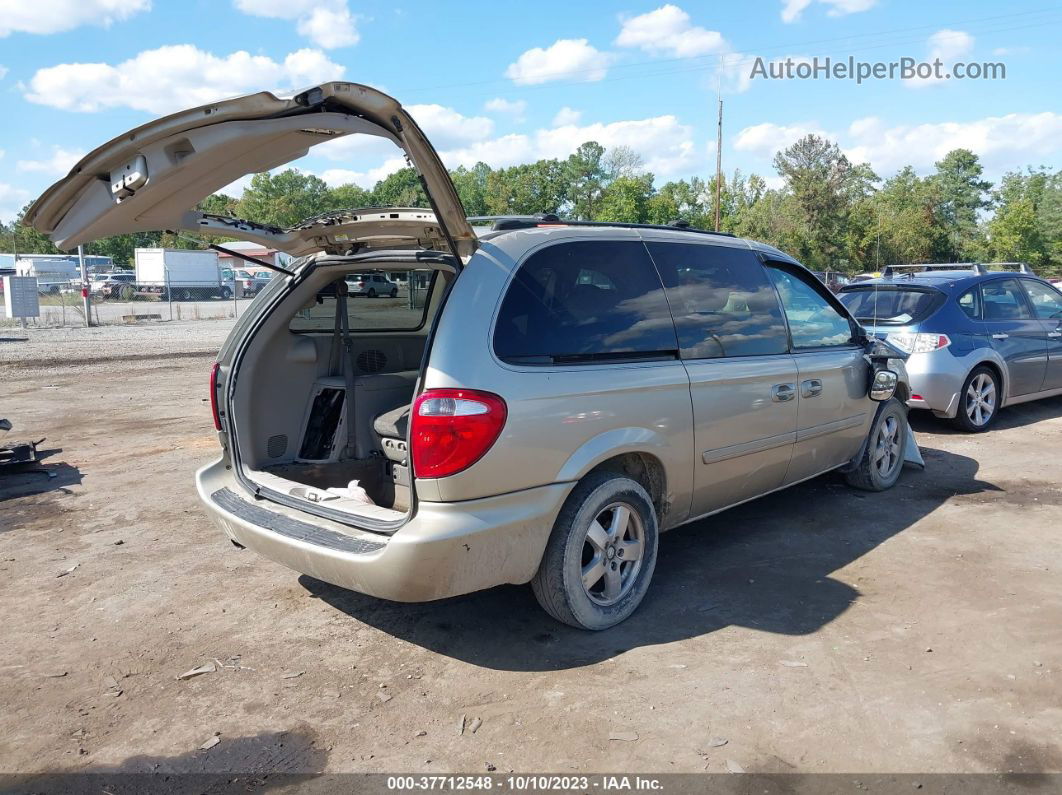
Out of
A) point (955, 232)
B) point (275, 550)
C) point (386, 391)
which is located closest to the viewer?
point (275, 550)

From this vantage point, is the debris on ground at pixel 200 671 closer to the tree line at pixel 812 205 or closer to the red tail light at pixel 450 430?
the red tail light at pixel 450 430

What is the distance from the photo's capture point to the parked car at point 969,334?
7.82m

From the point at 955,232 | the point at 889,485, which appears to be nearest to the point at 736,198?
the point at 955,232

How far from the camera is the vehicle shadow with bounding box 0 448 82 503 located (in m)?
6.30

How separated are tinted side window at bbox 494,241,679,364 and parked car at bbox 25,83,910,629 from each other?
1 centimetres

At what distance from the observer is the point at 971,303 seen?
8172 mm

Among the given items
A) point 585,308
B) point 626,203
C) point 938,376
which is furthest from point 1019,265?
point 626,203

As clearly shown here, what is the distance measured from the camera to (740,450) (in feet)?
14.5

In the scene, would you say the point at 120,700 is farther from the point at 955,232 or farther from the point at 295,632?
the point at 955,232

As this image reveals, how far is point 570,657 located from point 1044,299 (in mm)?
8206

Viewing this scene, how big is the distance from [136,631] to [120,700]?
2.18ft

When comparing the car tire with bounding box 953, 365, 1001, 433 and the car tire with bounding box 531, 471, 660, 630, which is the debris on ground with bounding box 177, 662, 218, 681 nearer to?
the car tire with bounding box 531, 471, 660, 630

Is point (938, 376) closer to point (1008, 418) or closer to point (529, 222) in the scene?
point (1008, 418)

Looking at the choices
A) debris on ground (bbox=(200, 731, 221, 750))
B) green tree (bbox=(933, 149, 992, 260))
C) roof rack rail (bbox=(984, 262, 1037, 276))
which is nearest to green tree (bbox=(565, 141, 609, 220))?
green tree (bbox=(933, 149, 992, 260))
